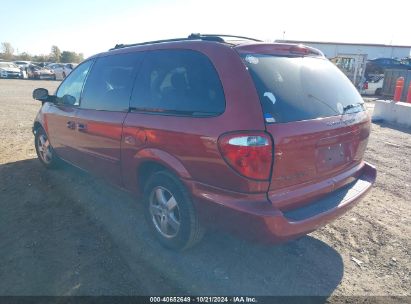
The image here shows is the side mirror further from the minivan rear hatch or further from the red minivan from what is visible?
the minivan rear hatch

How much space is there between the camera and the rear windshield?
2.40 meters

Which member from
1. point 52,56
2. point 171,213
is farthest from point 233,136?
point 52,56

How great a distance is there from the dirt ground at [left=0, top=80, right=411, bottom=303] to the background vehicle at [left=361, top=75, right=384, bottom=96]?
19515mm

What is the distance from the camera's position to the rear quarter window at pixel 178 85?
2.54m

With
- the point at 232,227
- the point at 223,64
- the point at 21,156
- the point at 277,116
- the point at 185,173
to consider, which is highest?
the point at 223,64

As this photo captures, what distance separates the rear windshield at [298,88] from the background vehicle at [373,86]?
21.0 metres

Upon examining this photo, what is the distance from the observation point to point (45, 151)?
5293 millimetres

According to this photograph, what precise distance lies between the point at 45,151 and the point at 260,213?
4385 millimetres

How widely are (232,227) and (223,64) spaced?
1309 millimetres

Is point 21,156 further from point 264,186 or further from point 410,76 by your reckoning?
point 410,76

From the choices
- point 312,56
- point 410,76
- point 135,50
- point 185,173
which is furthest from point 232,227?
point 410,76

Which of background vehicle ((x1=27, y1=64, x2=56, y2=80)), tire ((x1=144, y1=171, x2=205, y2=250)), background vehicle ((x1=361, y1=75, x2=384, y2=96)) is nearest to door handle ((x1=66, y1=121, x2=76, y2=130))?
tire ((x1=144, y1=171, x2=205, y2=250))

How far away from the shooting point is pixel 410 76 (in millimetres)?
16562

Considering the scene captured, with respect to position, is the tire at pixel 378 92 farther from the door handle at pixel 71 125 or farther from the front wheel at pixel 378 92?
the door handle at pixel 71 125
